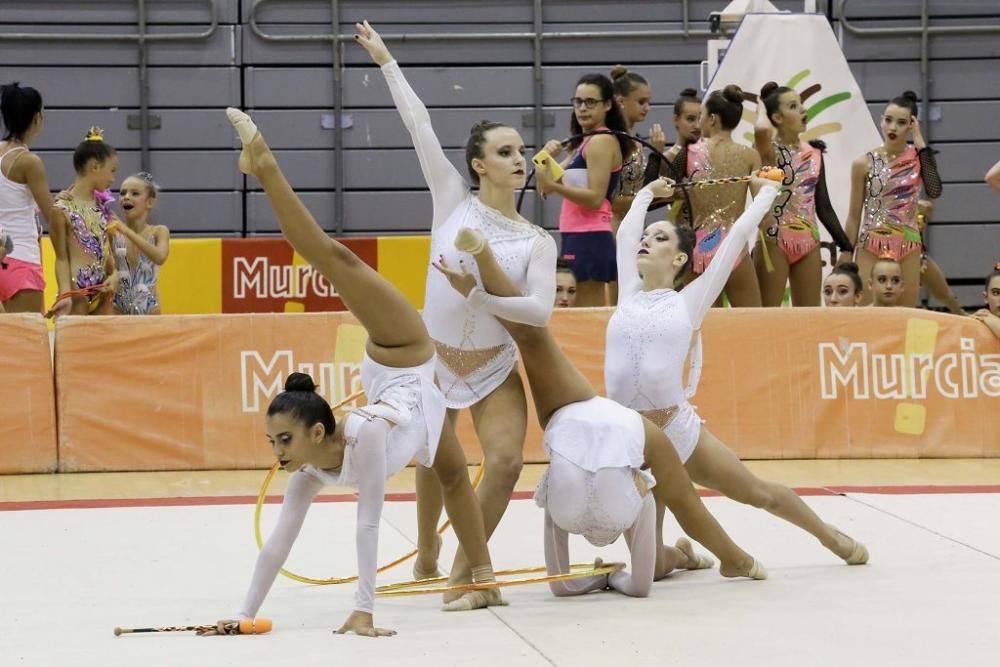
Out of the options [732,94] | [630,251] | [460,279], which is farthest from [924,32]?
[460,279]

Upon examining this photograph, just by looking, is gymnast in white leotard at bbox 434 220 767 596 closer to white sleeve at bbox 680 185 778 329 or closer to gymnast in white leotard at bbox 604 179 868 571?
gymnast in white leotard at bbox 604 179 868 571

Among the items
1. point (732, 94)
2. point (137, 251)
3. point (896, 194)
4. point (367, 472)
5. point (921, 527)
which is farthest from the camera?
point (896, 194)

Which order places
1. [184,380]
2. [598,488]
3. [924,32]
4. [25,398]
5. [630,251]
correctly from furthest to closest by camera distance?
1. [924,32]
2. [184,380]
3. [25,398]
4. [630,251]
5. [598,488]

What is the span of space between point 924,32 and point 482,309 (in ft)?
29.5

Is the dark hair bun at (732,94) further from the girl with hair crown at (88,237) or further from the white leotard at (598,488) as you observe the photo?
the white leotard at (598,488)

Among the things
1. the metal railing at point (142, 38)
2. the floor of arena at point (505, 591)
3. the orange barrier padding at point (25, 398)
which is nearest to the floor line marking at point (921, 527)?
the floor of arena at point (505, 591)

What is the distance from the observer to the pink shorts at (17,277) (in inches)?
279

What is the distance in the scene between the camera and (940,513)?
5664 mm

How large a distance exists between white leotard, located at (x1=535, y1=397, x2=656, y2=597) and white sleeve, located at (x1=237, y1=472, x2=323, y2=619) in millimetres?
753

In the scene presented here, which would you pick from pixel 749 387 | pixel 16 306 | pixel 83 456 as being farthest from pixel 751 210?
pixel 16 306

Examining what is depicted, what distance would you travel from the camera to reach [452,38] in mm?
12273

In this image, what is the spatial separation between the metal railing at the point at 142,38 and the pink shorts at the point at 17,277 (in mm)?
5133

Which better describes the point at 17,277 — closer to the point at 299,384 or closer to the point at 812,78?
the point at 299,384

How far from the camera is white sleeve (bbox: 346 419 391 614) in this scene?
386 cm
